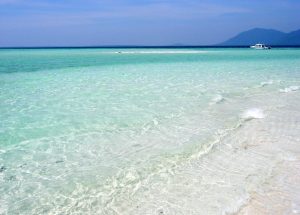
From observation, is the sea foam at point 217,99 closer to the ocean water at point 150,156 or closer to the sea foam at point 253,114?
the ocean water at point 150,156

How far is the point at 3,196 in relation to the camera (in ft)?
17.1

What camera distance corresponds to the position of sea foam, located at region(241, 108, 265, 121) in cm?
980

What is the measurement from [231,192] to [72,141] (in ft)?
12.7

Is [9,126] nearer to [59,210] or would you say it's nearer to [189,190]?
[59,210]

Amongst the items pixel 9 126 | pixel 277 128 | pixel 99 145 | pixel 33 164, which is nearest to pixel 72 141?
pixel 99 145

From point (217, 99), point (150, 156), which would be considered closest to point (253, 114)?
point (217, 99)

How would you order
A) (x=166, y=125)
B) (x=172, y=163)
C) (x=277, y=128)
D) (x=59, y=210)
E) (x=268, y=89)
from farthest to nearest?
(x=268, y=89)
(x=166, y=125)
(x=277, y=128)
(x=172, y=163)
(x=59, y=210)

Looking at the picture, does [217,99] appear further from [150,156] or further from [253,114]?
[150,156]

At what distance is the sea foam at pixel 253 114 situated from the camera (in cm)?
980

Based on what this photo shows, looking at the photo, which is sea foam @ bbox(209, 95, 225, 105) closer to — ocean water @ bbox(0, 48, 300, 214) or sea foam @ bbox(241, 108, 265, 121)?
ocean water @ bbox(0, 48, 300, 214)

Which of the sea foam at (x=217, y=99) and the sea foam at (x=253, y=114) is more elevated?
the sea foam at (x=253, y=114)

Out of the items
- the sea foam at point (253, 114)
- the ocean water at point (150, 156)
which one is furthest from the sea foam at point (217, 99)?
the sea foam at point (253, 114)

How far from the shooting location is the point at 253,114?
10195 mm

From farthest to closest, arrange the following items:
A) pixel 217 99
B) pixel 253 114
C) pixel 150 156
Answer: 1. pixel 217 99
2. pixel 253 114
3. pixel 150 156
